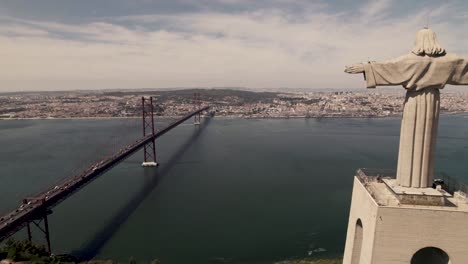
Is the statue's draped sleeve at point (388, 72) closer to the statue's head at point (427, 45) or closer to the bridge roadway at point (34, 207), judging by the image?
the statue's head at point (427, 45)

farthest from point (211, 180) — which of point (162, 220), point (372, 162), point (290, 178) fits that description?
point (372, 162)

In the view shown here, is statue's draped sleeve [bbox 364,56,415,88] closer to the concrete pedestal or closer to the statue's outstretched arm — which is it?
the statue's outstretched arm

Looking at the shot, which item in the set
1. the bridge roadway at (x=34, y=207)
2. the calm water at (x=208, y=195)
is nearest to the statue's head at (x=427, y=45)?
the calm water at (x=208, y=195)

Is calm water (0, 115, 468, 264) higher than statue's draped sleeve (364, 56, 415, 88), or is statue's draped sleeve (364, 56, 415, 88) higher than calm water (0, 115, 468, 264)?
statue's draped sleeve (364, 56, 415, 88)

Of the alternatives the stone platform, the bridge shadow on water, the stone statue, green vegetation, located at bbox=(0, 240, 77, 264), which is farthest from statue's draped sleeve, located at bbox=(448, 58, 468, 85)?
the bridge shadow on water

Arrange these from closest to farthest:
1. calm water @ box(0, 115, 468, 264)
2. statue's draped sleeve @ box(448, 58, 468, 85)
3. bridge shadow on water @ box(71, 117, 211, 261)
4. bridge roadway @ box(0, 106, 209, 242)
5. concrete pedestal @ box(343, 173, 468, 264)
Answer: concrete pedestal @ box(343, 173, 468, 264) → statue's draped sleeve @ box(448, 58, 468, 85) → bridge roadway @ box(0, 106, 209, 242) → bridge shadow on water @ box(71, 117, 211, 261) → calm water @ box(0, 115, 468, 264)

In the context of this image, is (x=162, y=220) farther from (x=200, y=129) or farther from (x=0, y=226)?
(x=200, y=129)

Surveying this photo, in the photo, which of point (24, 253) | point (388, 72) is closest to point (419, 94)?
point (388, 72)
